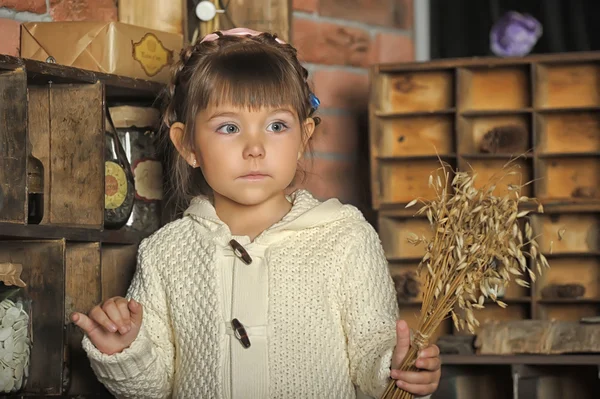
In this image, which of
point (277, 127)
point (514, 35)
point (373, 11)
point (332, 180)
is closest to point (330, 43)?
point (373, 11)

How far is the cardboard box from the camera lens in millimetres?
1866

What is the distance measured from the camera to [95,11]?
6.81 ft

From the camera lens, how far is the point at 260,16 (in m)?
2.15

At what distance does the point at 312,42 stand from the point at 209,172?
0.86 metres

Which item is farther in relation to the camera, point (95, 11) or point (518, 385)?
point (95, 11)

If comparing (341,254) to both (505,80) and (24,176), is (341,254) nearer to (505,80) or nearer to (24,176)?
(24,176)

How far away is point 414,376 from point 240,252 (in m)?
0.36

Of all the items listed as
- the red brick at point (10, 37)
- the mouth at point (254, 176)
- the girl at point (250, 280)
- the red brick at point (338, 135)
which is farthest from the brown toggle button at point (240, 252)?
the red brick at point (338, 135)

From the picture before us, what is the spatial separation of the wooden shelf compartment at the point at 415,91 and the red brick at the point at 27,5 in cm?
73

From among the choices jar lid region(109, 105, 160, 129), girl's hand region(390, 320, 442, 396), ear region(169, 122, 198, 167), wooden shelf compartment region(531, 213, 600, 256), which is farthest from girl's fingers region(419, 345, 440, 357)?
wooden shelf compartment region(531, 213, 600, 256)

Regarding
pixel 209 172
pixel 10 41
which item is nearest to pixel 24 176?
pixel 209 172

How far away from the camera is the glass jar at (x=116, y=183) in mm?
1848

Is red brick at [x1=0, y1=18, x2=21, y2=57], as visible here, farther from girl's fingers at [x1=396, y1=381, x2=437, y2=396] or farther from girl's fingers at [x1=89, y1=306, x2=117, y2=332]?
girl's fingers at [x1=396, y1=381, x2=437, y2=396]

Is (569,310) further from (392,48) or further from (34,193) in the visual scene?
(34,193)
